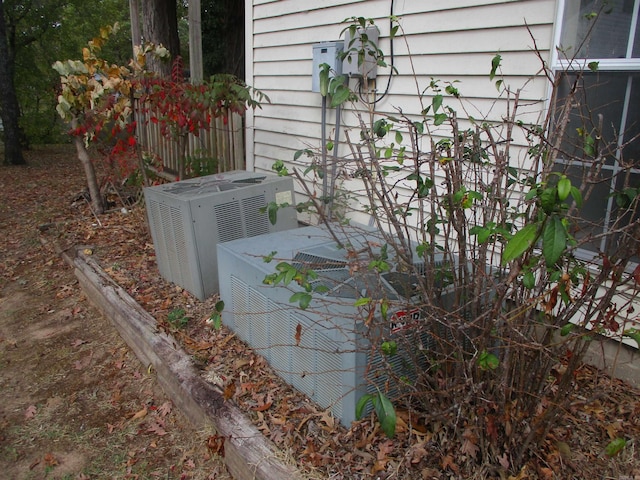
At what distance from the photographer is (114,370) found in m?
4.05

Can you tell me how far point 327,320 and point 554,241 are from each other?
1277 mm

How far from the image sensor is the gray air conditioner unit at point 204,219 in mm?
4258

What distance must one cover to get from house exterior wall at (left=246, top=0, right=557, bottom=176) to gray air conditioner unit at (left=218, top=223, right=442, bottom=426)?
4.03 ft

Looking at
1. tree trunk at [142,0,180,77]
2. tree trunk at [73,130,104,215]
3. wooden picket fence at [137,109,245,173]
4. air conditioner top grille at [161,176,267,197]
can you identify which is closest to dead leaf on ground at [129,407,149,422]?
air conditioner top grille at [161,176,267,197]

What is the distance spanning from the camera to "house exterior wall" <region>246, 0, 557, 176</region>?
11.6ft

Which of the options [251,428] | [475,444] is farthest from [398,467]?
[251,428]

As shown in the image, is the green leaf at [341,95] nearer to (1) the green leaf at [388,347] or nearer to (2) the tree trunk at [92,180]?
(1) the green leaf at [388,347]

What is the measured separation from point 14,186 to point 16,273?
4728 millimetres

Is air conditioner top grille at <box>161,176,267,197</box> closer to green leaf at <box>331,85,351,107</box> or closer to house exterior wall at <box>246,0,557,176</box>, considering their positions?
house exterior wall at <box>246,0,557,176</box>

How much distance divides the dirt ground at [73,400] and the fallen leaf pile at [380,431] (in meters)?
0.12

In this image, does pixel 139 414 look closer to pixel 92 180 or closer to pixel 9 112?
pixel 92 180

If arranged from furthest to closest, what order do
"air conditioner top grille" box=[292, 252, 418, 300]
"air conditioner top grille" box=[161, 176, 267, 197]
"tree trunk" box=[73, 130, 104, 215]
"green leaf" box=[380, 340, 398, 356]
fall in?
1. "tree trunk" box=[73, 130, 104, 215]
2. "air conditioner top grille" box=[161, 176, 267, 197]
3. "air conditioner top grille" box=[292, 252, 418, 300]
4. "green leaf" box=[380, 340, 398, 356]

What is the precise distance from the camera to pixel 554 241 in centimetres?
148

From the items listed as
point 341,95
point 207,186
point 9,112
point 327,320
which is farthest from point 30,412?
point 9,112
